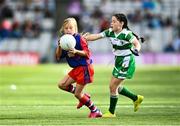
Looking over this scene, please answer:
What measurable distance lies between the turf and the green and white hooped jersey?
4.36 feet

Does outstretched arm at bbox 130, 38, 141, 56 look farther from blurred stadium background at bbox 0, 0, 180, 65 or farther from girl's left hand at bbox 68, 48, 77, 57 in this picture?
blurred stadium background at bbox 0, 0, 180, 65

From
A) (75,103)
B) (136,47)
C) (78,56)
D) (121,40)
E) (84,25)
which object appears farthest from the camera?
(84,25)

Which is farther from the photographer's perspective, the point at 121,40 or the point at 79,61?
the point at 121,40

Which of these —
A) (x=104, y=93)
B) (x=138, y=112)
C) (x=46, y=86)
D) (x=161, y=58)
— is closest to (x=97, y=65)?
(x=161, y=58)

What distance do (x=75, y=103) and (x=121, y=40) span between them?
4244 mm

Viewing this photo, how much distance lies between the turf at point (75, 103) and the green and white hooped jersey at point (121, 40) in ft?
4.36

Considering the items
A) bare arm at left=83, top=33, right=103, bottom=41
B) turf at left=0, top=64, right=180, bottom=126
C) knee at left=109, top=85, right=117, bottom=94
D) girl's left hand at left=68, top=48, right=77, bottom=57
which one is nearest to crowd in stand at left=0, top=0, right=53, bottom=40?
turf at left=0, top=64, right=180, bottom=126

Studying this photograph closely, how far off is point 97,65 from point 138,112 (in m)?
27.5

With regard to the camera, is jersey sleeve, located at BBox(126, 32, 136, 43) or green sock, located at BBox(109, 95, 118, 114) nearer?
jersey sleeve, located at BBox(126, 32, 136, 43)

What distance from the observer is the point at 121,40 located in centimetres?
1627

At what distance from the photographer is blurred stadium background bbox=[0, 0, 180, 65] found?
153 feet

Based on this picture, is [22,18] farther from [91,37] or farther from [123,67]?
[123,67]

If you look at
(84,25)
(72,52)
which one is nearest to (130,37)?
(72,52)

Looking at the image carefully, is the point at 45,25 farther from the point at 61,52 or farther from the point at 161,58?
the point at 61,52
